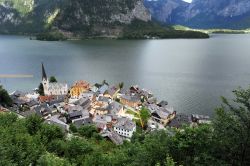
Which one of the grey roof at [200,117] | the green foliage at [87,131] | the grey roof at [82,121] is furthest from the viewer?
the grey roof at [200,117]

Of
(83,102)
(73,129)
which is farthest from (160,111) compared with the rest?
(73,129)

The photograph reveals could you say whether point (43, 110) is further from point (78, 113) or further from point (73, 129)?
point (73, 129)

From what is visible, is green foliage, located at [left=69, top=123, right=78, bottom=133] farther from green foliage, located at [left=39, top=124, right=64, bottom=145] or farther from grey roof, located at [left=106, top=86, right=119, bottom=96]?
grey roof, located at [left=106, top=86, right=119, bottom=96]

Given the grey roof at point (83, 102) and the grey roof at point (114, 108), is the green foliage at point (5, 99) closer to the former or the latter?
the grey roof at point (83, 102)

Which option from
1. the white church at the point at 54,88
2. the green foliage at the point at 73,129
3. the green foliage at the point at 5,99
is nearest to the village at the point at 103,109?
the white church at the point at 54,88

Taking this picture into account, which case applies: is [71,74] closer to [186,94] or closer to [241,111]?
[186,94]

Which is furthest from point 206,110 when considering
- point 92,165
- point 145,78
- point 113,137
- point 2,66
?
point 2,66

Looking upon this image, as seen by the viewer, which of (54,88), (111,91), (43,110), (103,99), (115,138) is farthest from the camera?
(54,88)

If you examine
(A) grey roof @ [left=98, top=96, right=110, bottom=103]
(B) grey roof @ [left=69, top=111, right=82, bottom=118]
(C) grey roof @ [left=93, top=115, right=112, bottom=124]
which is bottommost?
(C) grey roof @ [left=93, top=115, right=112, bottom=124]

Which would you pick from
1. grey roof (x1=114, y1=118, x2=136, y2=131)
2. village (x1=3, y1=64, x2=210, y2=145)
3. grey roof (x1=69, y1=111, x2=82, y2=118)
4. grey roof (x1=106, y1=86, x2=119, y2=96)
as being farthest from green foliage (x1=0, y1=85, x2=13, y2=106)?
grey roof (x1=114, y1=118, x2=136, y2=131)
